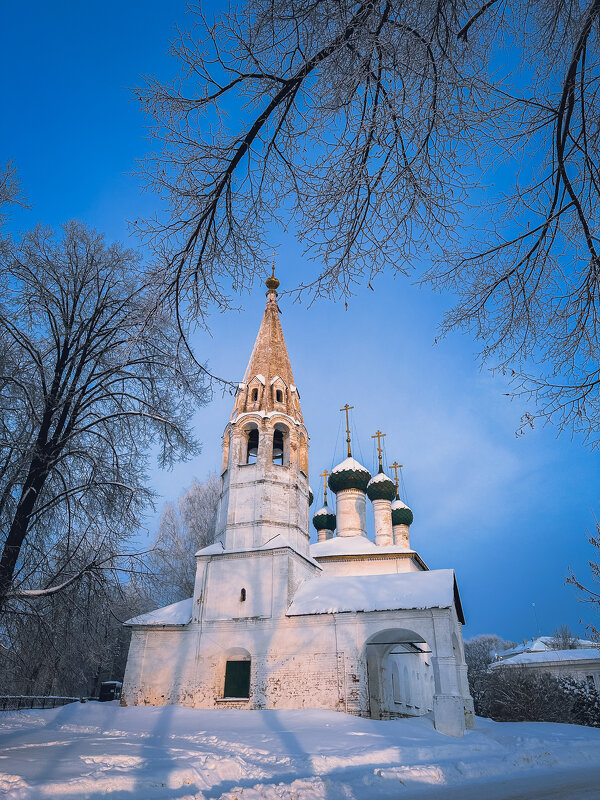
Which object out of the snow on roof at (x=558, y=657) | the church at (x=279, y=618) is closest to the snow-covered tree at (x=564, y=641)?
the snow on roof at (x=558, y=657)

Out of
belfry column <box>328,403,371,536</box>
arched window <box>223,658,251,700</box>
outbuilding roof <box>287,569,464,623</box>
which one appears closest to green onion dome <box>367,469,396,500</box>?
belfry column <box>328,403,371,536</box>

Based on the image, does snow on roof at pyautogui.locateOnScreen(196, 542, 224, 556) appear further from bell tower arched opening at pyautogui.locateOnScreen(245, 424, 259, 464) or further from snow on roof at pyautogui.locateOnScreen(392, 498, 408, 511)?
snow on roof at pyautogui.locateOnScreen(392, 498, 408, 511)

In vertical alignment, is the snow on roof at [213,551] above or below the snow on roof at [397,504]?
below

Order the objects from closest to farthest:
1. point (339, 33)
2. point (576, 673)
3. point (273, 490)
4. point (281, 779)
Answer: point (339, 33), point (281, 779), point (273, 490), point (576, 673)

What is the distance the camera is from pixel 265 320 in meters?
23.0

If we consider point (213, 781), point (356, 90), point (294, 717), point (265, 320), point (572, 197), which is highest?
point (265, 320)

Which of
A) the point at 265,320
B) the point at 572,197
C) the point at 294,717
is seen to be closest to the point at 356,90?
the point at 572,197

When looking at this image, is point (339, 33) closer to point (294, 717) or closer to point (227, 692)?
point (294, 717)

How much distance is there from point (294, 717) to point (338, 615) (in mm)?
3249

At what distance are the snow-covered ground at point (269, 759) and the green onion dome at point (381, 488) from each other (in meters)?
14.5

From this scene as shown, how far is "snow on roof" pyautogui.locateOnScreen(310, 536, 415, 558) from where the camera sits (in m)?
24.1

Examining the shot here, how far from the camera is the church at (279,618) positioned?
1531 cm

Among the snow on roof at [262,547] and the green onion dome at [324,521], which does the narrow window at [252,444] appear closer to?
the snow on roof at [262,547]

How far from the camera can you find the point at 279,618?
16578 mm
